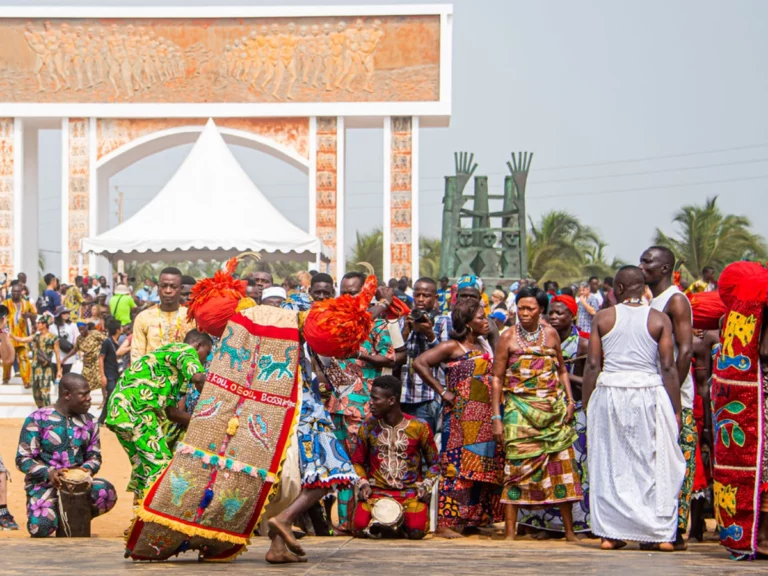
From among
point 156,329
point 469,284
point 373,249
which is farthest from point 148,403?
point 373,249

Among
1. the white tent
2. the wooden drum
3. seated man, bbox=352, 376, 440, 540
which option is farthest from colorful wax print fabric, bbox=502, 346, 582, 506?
the white tent

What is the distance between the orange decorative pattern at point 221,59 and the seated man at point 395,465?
69.1 ft

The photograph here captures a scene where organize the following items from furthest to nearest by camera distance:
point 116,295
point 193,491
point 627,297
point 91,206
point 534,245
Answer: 1. point 534,245
2. point 91,206
3. point 116,295
4. point 627,297
5. point 193,491

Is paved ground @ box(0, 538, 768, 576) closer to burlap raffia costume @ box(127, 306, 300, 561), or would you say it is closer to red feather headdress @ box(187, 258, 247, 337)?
burlap raffia costume @ box(127, 306, 300, 561)

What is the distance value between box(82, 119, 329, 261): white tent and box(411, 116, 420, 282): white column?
628cm

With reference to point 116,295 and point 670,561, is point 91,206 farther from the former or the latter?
point 670,561

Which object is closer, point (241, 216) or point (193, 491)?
point (193, 491)

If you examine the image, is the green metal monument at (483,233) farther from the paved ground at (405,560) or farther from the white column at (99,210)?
the paved ground at (405,560)

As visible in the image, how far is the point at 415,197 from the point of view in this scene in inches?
1081

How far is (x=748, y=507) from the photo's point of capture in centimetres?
593

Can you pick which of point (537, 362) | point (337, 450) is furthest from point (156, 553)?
point (537, 362)

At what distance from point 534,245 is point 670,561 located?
27498 mm

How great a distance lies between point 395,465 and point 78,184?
2171 centimetres

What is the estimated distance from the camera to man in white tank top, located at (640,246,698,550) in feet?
21.1
